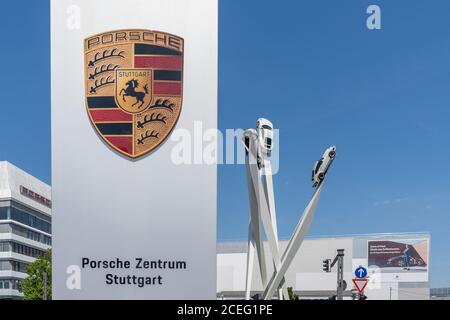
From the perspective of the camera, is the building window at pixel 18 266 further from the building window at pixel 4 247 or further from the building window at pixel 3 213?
the building window at pixel 3 213

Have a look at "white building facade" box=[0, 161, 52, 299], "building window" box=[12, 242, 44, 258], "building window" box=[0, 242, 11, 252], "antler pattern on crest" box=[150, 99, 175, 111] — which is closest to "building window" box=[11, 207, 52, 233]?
"white building facade" box=[0, 161, 52, 299]

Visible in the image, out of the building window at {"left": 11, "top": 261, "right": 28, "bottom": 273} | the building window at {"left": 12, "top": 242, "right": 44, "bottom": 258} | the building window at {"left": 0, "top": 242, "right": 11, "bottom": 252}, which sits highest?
the building window at {"left": 0, "top": 242, "right": 11, "bottom": 252}

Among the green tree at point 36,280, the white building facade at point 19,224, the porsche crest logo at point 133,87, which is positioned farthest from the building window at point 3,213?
the porsche crest logo at point 133,87

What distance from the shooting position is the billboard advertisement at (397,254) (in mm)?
44219

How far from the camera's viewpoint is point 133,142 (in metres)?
9.40

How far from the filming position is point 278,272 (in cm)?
1180

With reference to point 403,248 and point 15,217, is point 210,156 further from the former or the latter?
point 15,217

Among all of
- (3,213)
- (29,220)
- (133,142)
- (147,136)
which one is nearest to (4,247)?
(3,213)

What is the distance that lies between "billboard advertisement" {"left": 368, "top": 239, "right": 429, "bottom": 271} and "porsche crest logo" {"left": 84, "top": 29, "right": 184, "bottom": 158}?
39.9 m

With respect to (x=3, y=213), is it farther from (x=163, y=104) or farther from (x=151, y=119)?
(x=163, y=104)

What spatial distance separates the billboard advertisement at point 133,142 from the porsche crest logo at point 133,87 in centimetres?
2

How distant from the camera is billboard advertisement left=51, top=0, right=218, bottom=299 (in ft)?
29.4

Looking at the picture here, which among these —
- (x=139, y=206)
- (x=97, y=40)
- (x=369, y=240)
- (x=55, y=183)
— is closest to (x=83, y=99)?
(x=97, y=40)

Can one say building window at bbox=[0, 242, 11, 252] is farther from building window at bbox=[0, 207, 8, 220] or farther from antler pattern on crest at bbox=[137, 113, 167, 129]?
antler pattern on crest at bbox=[137, 113, 167, 129]
